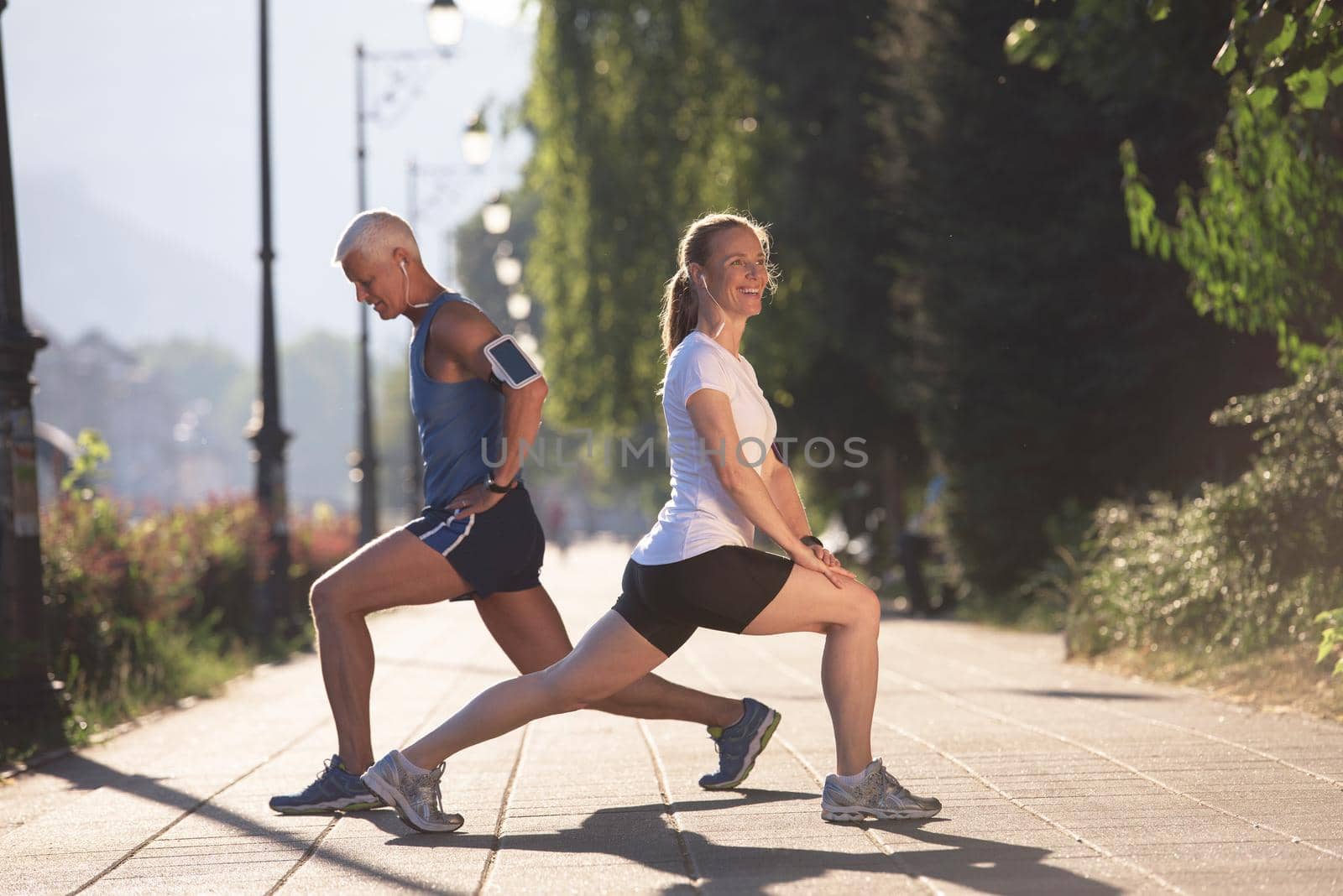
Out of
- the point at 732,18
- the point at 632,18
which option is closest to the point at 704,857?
the point at 732,18

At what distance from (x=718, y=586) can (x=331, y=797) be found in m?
1.82

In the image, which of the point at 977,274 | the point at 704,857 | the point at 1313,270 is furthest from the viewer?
the point at 977,274

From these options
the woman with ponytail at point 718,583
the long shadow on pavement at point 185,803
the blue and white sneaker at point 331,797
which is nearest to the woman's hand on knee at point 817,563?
the woman with ponytail at point 718,583

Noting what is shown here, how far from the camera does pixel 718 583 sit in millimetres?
5254

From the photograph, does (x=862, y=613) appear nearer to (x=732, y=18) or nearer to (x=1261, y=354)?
(x=1261, y=354)

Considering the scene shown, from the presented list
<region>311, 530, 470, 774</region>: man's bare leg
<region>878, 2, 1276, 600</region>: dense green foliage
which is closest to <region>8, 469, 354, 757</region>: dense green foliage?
<region>311, 530, 470, 774</region>: man's bare leg

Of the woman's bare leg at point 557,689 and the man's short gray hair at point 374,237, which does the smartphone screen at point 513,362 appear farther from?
the woman's bare leg at point 557,689

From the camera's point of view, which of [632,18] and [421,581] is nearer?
[421,581]

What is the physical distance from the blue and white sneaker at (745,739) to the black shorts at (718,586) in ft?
3.60

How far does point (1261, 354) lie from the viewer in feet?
52.9

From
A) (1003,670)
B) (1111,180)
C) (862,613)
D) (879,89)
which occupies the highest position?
(879,89)

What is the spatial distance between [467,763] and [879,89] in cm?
1769

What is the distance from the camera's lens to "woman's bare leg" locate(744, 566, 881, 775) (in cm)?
534

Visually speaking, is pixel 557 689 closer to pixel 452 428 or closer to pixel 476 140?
pixel 452 428
